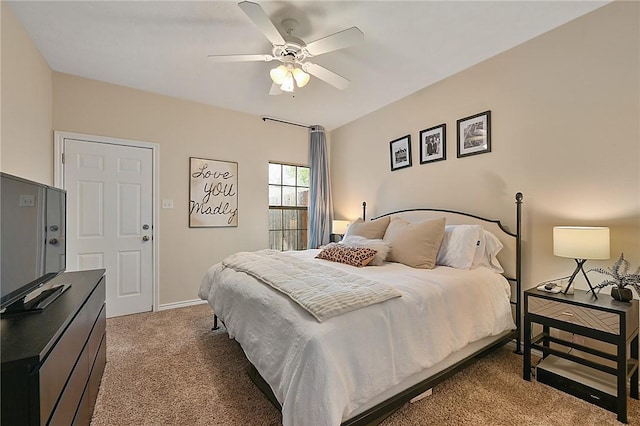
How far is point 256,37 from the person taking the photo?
2.31m

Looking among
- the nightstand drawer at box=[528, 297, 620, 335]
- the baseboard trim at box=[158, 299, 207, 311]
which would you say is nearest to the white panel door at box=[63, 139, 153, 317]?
the baseboard trim at box=[158, 299, 207, 311]

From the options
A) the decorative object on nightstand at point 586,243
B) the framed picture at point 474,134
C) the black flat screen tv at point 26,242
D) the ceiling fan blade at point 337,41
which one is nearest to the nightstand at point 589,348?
the decorative object on nightstand at point 586,243

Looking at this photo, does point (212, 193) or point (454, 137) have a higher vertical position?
point (454, 137)

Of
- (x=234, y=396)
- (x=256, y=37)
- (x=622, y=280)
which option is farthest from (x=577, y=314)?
(x=256, y=37)

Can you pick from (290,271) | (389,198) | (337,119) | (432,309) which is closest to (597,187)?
(432,309)

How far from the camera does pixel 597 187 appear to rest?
6.70 ft

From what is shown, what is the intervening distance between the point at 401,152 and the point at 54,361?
11.3ft

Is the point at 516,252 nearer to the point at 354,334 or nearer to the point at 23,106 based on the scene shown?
the point at 354,334

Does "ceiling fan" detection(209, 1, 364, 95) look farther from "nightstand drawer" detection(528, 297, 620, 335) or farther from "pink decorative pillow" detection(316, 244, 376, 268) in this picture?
"nightstand drawer" detection(528, 297, 620, 335)

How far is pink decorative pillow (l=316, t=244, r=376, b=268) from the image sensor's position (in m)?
2.45

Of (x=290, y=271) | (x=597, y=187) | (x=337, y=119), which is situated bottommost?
(x=290, y=271)

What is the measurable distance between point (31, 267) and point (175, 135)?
8.57 ft

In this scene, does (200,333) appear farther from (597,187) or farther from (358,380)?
(597,187)

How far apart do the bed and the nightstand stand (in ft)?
0.92
